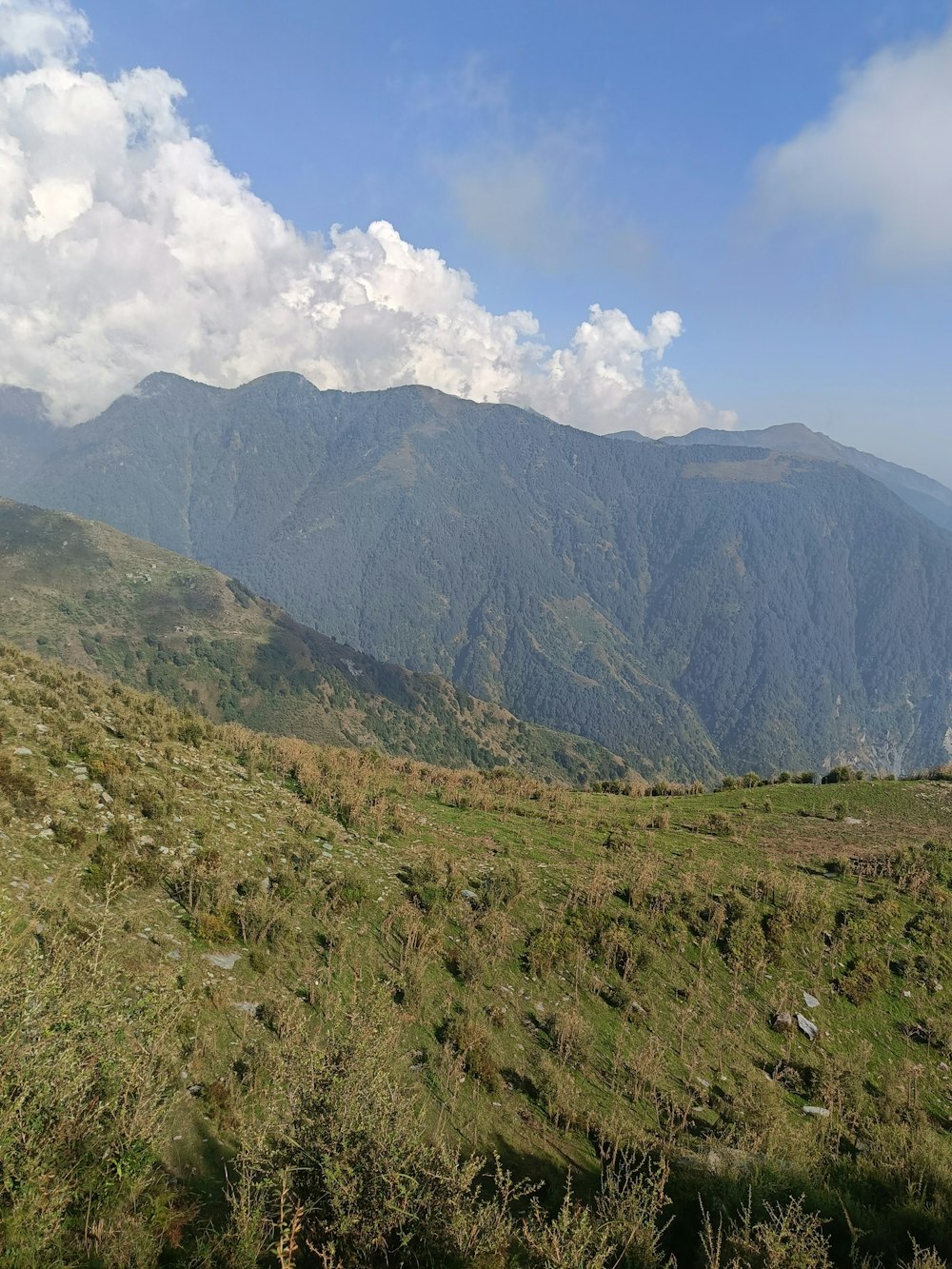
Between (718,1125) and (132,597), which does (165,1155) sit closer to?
(718,1125)

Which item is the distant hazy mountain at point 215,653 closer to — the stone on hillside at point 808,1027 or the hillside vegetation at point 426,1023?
the hillside vegetation at point 426,1023

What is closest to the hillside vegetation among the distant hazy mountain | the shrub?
the shrub

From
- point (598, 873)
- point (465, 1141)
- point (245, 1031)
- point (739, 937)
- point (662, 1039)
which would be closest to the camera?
point (465, 1141)

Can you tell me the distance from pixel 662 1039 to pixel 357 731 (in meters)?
143

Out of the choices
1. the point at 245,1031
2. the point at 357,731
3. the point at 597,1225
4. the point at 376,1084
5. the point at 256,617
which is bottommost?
the point at 357,731

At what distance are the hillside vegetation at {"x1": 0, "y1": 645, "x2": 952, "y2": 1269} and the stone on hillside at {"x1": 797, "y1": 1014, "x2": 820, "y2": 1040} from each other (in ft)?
0.41

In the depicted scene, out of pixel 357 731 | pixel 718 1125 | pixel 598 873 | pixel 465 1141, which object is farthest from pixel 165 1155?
pixel 357 731

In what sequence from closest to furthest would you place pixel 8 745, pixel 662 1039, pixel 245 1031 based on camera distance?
pixel 245 1031 → pixel 662 1039 → pixel 8 745

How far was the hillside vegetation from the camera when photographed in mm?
5418

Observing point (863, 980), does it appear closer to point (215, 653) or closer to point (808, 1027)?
point (808, 1027)

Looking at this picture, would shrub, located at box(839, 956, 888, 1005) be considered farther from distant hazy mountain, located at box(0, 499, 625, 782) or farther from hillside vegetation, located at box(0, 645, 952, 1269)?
distant hazy mountain, located at box(0, 499, 625, 782)

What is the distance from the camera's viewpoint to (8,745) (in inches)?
513

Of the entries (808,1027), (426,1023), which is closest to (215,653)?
(426,1023)

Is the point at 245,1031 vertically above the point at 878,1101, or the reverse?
the point at 245,1031
